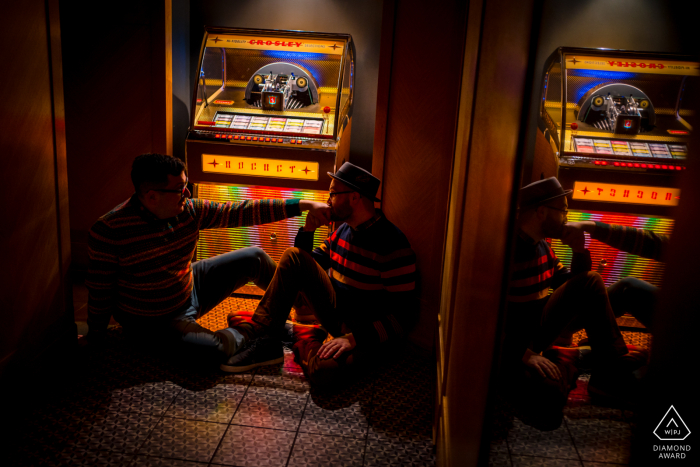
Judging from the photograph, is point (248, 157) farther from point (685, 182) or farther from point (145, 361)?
point (685, 182)

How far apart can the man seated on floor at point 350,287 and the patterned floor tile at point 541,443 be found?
130 cm

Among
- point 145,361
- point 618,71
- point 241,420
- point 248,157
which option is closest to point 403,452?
point 241,420

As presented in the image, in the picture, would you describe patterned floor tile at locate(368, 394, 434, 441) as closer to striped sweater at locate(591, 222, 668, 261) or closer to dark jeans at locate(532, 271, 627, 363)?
dark jeans at locate(532, 271, 627, 363)

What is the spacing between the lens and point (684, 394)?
449mm

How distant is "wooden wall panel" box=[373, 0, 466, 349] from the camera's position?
2.62 meters

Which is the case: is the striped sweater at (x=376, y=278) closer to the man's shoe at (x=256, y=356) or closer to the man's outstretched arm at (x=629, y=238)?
the man's shoe at (x=256, y=356)

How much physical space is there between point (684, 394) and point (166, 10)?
370cm

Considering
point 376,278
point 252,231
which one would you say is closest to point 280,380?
point 376,278

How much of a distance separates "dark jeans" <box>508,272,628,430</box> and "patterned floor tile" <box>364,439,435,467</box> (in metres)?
0.63

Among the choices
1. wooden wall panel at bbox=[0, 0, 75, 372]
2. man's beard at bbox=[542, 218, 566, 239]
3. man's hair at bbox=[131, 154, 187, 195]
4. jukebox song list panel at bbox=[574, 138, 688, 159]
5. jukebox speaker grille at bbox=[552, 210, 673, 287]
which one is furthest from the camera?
jukebox song list panel at bbox=[574, 138, 688, 159]

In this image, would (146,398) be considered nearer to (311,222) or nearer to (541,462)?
(311,222)

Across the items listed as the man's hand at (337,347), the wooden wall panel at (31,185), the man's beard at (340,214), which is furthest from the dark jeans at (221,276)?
the man's hand at (337,347)

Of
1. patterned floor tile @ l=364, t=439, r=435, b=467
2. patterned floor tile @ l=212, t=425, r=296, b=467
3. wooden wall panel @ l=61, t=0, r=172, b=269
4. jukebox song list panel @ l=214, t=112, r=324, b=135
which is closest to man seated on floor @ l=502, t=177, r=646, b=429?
patterned floor tile @ l=364, t=439, r=435, b=467

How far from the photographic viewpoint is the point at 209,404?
2258 mm
